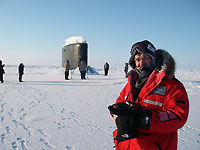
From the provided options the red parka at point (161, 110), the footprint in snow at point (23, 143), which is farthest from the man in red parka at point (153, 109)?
the footprint in snow at point (23, 143)

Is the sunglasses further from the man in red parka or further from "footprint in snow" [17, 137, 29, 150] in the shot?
"footprint in snow" [17, 137, 29, 150]

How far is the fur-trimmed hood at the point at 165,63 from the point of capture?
4.09 feet

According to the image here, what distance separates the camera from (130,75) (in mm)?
1518

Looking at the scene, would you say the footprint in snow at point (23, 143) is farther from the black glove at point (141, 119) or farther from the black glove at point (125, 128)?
the black glove at point (141, 119)

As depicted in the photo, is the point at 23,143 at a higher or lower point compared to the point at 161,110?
lower

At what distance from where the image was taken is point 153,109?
4.00 ft

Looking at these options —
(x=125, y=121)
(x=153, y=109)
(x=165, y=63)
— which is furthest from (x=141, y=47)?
(x=125, y=121)

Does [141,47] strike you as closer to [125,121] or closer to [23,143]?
[125,121]

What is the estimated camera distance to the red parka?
1.08m

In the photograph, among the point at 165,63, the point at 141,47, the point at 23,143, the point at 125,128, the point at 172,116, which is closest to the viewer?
the point at 172,116

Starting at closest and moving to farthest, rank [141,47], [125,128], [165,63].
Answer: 1. [125,128]
2. [165,63]
3. [141,47]

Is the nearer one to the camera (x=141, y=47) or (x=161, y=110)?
(x=161, y=110)

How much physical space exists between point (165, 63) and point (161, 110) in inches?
16.3

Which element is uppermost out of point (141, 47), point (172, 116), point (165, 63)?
point (141, 47)
